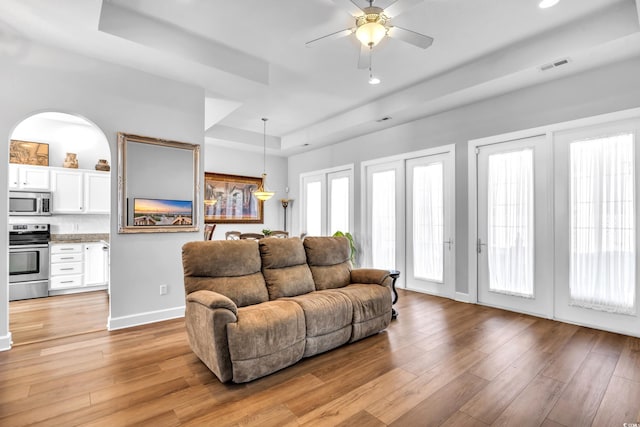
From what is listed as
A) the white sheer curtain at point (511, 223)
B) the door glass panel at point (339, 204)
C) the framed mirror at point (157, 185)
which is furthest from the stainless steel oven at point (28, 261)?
the white sheer curtain at point (511, 223)

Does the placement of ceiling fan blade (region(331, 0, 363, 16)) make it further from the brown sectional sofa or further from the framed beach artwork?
the framed beach artwork

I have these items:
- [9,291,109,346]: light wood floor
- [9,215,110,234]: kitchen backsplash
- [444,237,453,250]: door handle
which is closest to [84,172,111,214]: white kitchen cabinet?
[9,215,110,234]: kitchen backsplash

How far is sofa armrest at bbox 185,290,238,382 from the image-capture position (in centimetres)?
223

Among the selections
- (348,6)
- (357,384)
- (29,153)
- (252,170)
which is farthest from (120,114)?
(252,170)

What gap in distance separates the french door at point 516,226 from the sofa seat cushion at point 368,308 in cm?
181

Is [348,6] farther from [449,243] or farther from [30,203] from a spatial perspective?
[30,203]

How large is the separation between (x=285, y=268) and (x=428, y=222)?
2.77m

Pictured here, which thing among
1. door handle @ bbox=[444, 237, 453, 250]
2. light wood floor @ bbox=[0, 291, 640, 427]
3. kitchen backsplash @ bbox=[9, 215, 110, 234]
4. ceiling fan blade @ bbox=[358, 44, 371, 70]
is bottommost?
light wood floor @ bbox=[0, 291, 640, 427]

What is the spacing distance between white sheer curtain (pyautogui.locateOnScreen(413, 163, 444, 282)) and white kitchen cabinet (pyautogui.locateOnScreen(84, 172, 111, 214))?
5.33m

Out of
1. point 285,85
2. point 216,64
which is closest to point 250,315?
point 216,64

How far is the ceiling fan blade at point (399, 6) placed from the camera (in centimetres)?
237

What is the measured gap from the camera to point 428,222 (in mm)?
5008

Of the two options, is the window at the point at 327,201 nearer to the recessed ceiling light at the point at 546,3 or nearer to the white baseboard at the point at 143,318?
the white baseboard at the point at 143,318

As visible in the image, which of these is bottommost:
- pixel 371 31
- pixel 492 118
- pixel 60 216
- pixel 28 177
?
pixel 60 216
